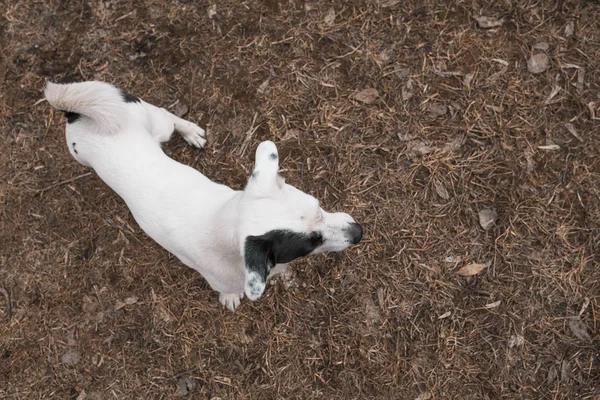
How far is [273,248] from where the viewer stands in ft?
8.73

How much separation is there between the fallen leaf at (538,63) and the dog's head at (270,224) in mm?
2852

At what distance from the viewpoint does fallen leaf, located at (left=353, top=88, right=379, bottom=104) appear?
429 cm

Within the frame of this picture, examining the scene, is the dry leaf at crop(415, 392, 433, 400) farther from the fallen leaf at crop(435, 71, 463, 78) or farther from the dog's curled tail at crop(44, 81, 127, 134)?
the dog's curled tail at crop(44, 81, 127, 134)

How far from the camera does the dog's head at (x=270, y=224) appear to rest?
→ 8.52ft

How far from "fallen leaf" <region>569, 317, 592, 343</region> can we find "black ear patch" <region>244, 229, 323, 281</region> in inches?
105

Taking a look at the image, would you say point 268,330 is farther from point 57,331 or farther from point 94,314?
point 57,331

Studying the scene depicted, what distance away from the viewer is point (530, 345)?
12.5 ft

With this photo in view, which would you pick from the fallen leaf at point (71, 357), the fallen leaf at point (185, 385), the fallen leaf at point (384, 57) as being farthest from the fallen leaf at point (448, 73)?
the fallen leaf at point (71, 357)

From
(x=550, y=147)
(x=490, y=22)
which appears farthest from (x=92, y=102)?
(x=550, y=147)

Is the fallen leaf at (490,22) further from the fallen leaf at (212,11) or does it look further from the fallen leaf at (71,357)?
the fallen leaf at (71,357)

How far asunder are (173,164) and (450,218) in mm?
2524

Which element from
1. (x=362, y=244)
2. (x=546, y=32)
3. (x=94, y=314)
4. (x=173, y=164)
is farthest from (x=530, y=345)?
(x=94, y=314)

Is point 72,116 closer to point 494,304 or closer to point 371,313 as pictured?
point 371,313

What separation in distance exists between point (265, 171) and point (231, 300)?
185 cm
